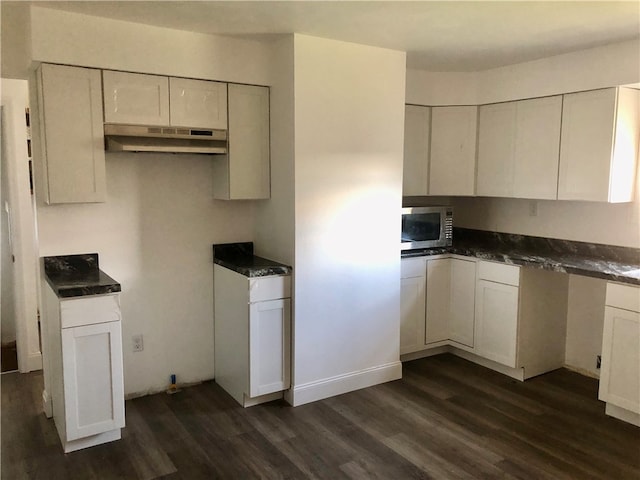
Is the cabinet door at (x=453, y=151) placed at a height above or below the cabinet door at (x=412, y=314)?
above

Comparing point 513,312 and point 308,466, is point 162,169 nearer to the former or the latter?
point 308,466

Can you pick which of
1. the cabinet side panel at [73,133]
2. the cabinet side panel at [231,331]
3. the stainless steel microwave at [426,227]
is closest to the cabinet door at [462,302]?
the stainless steel microwave at [426,227]

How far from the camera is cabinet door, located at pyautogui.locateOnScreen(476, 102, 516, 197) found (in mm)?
4070

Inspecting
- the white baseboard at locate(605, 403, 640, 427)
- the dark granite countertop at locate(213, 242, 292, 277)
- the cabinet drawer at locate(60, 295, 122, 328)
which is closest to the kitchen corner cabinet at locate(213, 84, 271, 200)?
the dark granite countertop at locate(213, 242, 292, 277)

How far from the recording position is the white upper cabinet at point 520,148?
3799 mm

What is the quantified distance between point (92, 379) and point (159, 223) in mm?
1134

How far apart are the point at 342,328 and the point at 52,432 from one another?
1893mm

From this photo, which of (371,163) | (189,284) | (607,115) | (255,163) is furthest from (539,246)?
(189,284)

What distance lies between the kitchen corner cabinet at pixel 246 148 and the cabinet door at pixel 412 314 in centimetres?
135

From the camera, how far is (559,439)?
9.91 ft

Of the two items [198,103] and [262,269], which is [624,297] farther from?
[198,103]

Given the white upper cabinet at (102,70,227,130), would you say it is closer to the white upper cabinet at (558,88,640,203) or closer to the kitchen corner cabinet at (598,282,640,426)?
the white upper cabinet at (558,88,640,203)

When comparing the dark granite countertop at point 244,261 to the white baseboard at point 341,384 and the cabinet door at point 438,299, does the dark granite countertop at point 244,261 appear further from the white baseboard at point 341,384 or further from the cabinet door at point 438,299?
the cabinet door at point 438,299

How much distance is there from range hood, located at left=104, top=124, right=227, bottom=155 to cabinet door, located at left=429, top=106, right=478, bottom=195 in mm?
1856
